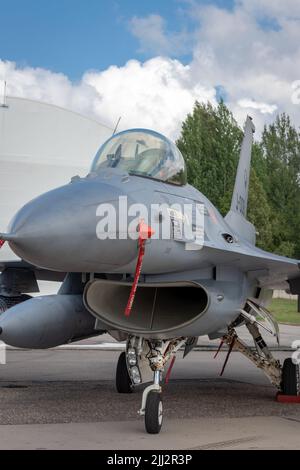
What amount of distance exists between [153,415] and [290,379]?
297 cm

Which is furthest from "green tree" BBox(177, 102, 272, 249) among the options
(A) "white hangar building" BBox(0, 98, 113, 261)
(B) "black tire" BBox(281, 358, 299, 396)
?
(B) "black tire" BBox(281, 358, 299, 396)

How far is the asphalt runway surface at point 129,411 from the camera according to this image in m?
5.78

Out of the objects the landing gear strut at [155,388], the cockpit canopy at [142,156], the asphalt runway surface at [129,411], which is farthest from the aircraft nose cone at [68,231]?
the asphalt runway surface at [129,411]

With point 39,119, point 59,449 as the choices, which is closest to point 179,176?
point 59,449

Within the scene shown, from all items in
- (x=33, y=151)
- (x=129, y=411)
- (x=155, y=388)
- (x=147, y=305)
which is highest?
(x=33, y=151)

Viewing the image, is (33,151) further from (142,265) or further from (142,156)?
(142,265)

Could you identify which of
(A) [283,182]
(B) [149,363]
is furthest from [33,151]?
(A) [283,182]

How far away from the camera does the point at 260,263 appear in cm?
728

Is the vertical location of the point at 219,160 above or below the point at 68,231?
above

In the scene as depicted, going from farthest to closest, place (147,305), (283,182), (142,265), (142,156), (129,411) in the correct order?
(283,182), (129,411), (147,305), (142,156), (142,265)

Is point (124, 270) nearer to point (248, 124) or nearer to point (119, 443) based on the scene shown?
point (119, 443)

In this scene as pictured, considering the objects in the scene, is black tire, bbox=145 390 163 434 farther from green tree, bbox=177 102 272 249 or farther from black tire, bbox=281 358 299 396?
green tree, bbox=177 102 272 249

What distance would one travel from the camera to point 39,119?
25.8 meters
